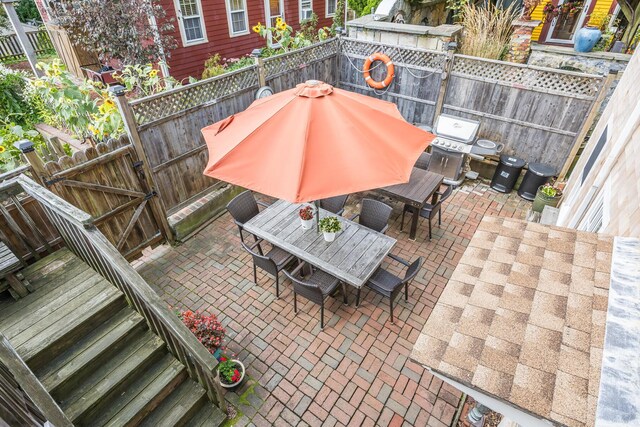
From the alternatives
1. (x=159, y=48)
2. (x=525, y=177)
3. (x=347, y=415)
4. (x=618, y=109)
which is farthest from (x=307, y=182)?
(x=159, y=48)

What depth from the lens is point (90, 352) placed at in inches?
132

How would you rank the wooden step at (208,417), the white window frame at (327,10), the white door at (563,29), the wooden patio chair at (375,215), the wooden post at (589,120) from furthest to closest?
the white window frame at (327,10)
the white door at (563,29)
the wooden post at (589,120)
the wooden patio chair at (375,215)
the wooden step at (208,417)

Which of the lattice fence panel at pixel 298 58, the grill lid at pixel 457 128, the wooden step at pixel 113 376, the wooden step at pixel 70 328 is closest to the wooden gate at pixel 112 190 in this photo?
the wooden step at pixel 70 328

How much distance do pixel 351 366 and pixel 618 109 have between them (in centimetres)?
532

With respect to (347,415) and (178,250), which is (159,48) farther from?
(347,415)

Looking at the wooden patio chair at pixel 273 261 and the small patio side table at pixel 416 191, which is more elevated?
the small patio side table at pixel 416 191

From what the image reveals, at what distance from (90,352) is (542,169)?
8106 mm

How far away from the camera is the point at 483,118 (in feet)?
25.9

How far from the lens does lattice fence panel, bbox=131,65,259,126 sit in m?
5.43

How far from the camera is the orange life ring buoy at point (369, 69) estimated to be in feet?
27.9

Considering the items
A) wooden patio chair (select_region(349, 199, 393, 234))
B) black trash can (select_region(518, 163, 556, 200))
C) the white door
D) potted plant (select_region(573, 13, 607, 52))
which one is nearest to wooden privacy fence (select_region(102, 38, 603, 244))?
black trash can (select_region(518, 163, 556, 200))

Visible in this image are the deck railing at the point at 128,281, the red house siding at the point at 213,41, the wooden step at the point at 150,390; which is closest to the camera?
the deck railing at the point at 128,281

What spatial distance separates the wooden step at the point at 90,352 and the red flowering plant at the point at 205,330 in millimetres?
585

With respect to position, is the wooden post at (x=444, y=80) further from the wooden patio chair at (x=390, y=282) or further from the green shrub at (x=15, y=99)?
the green shrub at (x=15, y=99)
